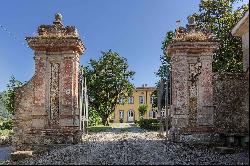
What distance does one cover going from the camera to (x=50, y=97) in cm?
1384

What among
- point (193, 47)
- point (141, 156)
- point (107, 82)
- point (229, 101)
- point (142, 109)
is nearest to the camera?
point (141, 156)

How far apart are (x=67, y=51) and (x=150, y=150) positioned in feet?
15.6

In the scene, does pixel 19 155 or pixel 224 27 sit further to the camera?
pixel 224 27

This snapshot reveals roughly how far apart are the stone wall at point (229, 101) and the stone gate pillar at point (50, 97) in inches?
205

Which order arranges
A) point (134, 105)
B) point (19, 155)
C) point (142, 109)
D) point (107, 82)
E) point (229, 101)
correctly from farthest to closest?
point (134, 105)
point (142, 109)
point (107, 82)
point (229, 101)
point (19, 155)

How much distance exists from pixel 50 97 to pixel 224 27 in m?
14.8

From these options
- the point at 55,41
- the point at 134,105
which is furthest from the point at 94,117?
the point at 55,41

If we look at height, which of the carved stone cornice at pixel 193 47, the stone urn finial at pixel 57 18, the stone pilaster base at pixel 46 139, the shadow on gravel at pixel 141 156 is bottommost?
the shadow on gravel at pixel 141 156

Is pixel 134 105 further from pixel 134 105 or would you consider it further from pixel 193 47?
pixel 193 47

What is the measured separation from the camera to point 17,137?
45.4ft

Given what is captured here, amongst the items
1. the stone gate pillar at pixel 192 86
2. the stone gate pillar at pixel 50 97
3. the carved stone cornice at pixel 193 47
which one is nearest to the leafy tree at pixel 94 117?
the stone gate pillar at pixel 50 97

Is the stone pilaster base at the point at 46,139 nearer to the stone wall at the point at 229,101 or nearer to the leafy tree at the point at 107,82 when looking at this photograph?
the stone wall at the point at 229,101

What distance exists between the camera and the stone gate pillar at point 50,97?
13.7 metres

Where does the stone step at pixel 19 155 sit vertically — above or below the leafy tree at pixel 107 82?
below
